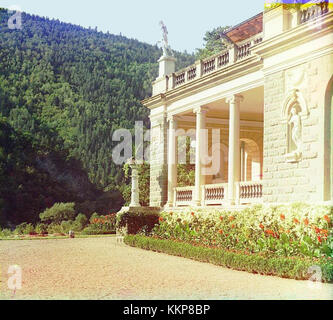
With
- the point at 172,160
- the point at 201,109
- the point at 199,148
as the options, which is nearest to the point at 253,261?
the point at 199,148

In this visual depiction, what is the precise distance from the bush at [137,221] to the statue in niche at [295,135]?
9737 mm

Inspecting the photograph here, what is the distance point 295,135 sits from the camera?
15.6 m

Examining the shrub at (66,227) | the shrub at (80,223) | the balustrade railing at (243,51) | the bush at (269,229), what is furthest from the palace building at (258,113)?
the shrub at (80,223)

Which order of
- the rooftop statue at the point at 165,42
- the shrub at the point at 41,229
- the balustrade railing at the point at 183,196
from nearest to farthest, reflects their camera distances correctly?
the balustrade railing at the point at 183,196 → the rooftop statue at the point at 165,42 → the shrub at the point at 41,229

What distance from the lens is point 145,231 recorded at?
78.1ft

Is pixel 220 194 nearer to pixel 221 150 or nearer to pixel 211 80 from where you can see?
pixel 211 80

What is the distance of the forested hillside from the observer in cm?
5228

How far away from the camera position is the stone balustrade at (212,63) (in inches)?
803

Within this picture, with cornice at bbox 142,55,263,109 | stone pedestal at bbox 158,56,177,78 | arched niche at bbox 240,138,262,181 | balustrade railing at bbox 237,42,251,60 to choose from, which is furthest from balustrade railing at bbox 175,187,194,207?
balustrade railing at bbox 237,42,251,60

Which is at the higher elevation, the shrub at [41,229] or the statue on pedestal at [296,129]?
the statue on pedestal at [296,129]

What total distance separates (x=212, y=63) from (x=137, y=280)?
12611mm

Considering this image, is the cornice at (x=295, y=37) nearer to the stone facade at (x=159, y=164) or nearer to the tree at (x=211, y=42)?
the stone facade at (x=159, y=164)

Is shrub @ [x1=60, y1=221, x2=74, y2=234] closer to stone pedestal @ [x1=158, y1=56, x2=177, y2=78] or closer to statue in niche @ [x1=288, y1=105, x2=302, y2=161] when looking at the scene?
stone pedestal @ [x1=158, y1=56, x2=177, y2=78]

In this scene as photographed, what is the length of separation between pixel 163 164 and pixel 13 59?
33499 mm
